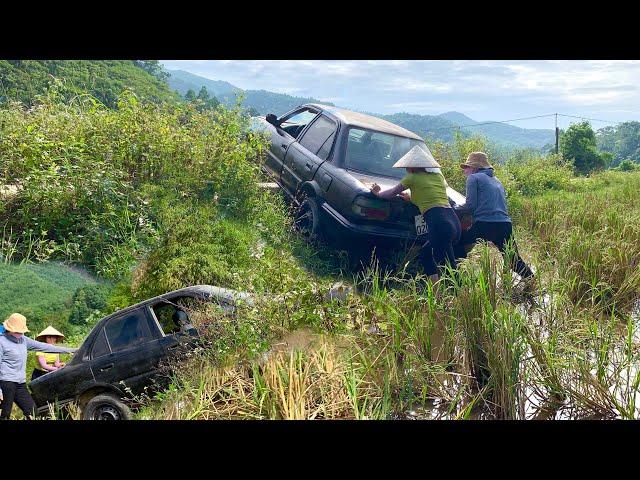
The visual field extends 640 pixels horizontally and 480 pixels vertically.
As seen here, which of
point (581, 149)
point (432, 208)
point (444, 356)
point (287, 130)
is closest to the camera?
point (444, 356)

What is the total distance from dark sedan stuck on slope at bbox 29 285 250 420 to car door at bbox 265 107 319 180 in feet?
4.88

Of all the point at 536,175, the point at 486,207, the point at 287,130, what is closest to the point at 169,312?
the point at 287,130

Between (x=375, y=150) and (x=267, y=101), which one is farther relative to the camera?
(x=267, y=101)

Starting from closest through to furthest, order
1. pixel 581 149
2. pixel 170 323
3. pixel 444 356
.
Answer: pixel 170 323
pixel 444 356
pixel 581 149

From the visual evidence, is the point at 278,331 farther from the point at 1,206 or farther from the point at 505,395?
the point at 1,206

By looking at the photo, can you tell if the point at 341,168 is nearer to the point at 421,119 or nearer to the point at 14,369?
the point at 421,119

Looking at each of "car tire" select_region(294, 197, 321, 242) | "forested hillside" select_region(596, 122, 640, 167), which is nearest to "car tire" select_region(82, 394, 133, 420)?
"car tire" select_region(294, 197, 321, 242)

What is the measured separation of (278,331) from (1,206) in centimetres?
187

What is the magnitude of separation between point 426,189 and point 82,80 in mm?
2511

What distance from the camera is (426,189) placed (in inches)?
165

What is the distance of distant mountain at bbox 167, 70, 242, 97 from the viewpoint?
4227 millimetres

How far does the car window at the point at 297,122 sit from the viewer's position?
189 inches

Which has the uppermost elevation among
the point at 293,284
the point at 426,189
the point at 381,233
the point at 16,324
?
the point at 426,189
